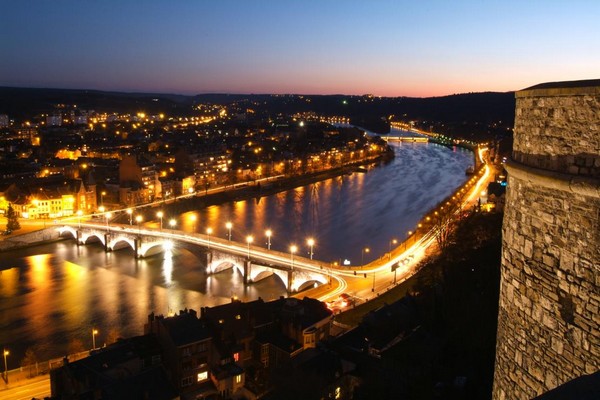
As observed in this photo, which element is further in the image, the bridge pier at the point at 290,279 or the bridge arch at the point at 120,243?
the bridge arch at the point at 120,243

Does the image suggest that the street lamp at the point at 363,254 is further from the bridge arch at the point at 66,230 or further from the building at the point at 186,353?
the bridge arch at the point at 66,230

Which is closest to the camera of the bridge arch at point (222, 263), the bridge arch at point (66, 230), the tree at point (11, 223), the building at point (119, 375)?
the building at point (119, 375)

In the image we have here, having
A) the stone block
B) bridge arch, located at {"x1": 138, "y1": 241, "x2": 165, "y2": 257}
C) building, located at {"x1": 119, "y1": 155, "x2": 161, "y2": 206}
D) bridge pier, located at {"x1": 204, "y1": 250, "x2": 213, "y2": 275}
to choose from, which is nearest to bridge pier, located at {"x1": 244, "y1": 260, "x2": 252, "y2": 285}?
bridge pier, located at {"x1": 204, "y1": 250, "x2": 213, "y2": 275}

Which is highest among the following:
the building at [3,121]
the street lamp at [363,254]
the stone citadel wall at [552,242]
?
the stone citadel wall at [552,242]

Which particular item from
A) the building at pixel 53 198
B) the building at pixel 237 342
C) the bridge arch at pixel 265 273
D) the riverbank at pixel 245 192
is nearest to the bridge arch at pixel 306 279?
the bridge arch at pixel 265 273

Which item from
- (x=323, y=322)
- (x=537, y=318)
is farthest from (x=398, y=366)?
(x=537, y=318)

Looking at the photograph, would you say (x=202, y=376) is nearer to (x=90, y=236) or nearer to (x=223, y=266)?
(x=223, y=266)
